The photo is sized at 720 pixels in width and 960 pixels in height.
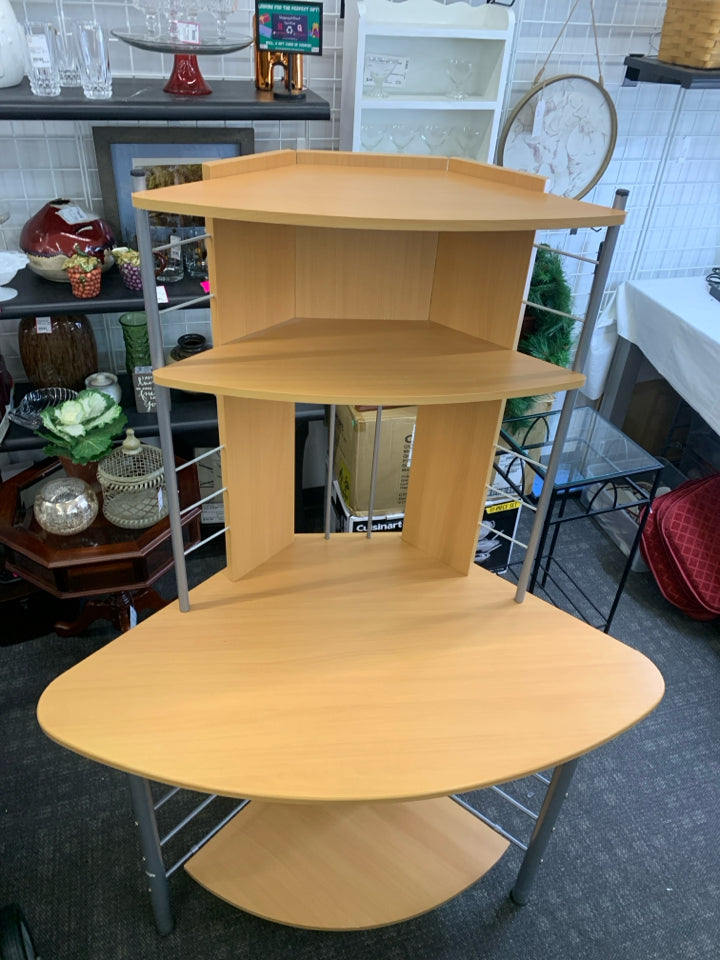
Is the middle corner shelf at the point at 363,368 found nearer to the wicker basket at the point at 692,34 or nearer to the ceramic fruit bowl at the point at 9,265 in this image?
the ceramic fruit bowl at the point at 9,265

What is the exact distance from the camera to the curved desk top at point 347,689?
44.6 inches

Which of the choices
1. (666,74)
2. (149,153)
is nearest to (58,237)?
(149,153)

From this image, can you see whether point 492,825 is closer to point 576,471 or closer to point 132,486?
point 576,471

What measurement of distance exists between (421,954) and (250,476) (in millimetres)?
1188

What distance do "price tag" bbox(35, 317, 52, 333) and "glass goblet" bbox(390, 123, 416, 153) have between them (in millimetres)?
1173

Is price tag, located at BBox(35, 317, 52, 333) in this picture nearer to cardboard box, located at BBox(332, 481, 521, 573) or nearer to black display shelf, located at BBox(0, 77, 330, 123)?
black display shelf, located at BBox(0, 77, 330, 123)

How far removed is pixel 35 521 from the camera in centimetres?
216

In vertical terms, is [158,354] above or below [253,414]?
above

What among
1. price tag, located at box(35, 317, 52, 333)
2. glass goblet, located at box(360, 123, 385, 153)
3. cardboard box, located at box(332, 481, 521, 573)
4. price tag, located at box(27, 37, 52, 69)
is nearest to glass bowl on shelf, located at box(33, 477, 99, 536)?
price tag, located at box(35, 317, 52, 333)

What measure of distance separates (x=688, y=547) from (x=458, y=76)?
180 centimetres

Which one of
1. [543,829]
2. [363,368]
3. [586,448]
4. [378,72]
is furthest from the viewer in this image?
[586,448]

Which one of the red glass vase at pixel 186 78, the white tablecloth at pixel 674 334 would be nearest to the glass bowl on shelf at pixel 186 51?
the red glass vase at pixel 186 78

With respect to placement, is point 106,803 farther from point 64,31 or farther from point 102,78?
point 64,31

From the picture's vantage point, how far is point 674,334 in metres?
2.69
